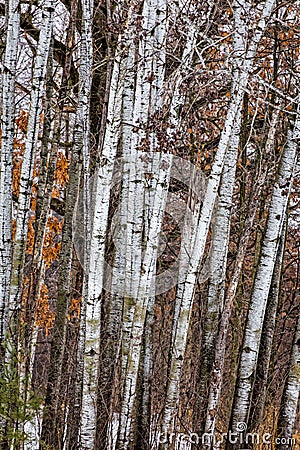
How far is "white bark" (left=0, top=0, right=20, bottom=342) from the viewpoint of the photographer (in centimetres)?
503

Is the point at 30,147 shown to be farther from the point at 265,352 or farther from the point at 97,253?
the point at 265,352

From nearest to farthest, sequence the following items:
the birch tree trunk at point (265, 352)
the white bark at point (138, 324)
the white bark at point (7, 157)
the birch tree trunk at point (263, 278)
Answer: the white bark at point (7, 157)
the white bark at point (138, 324)
the birch tree trunk at point (263, 278)
the birch tree trunk at point (265, 352)

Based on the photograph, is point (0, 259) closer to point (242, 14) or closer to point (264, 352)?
point (242, 14)

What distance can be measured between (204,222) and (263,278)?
4.52 ft

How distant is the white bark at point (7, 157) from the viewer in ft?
16.5

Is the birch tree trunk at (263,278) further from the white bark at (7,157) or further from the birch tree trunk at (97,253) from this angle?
the white bark at (7,157)

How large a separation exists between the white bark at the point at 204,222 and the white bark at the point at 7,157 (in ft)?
4.98

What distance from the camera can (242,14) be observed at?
5.18 m

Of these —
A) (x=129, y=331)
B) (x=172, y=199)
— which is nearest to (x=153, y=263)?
(x=129, y=331)

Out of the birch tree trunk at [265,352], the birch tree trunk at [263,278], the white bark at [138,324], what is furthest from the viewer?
the birch tree trunk at [265,352]

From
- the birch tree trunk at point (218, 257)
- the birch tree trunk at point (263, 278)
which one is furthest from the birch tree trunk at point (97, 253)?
the birch tree trunk at point (263, 278)

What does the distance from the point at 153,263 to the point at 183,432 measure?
1.75 metres

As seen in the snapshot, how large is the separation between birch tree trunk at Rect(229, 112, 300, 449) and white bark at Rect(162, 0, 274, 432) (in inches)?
43.1

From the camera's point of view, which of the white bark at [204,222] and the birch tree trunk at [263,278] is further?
the birch tree trunk at [263,278]
